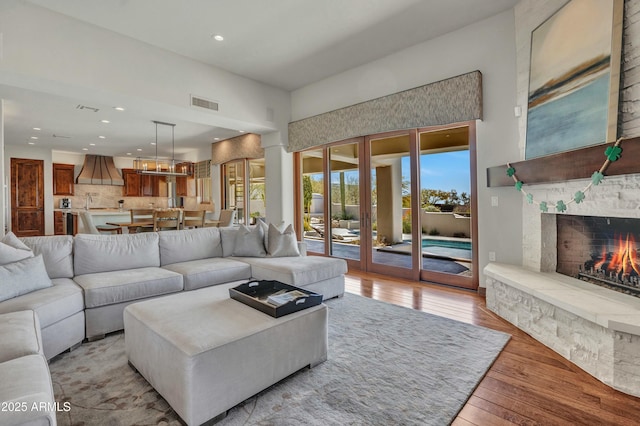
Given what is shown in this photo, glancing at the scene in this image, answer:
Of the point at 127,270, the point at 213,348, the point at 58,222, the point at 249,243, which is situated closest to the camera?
the point at 213,348

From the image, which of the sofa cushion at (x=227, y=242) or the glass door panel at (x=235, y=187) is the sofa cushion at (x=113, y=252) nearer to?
the sofa cushion at (x=227, y=242)

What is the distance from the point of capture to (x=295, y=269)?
3371 millimetres

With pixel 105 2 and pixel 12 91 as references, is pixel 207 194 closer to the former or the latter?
pixel 12 91

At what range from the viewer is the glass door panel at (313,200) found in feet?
19.3

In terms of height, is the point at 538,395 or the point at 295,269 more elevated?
the point at 295,269

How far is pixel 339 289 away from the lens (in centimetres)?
378

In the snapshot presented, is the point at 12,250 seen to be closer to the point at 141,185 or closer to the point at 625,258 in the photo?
the point at 625,258

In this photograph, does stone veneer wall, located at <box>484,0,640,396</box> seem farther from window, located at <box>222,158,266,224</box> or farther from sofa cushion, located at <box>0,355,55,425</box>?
window, located at <box>222,158,266,224</box>

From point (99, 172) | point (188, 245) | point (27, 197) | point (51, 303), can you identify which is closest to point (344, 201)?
point (188, 245)

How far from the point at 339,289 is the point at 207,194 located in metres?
6.64

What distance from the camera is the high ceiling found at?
3.42 meters

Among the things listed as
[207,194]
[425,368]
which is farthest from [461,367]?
[207,194]

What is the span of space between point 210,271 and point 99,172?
9.23m

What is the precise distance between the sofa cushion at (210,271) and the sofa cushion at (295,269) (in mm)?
140
